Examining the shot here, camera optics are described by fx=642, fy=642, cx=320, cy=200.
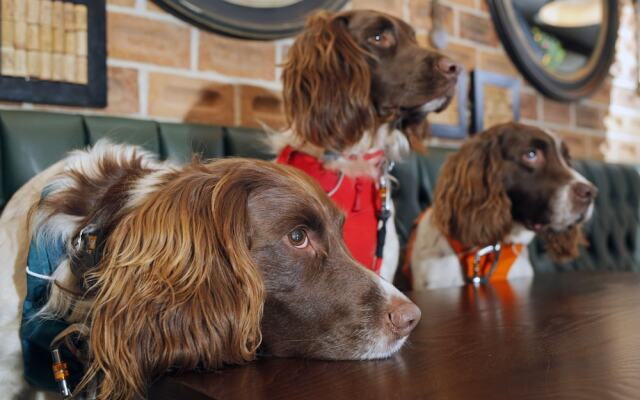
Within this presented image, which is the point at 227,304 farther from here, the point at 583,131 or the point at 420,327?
the point at 583,131

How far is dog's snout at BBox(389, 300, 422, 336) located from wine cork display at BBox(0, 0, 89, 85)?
1.60 m

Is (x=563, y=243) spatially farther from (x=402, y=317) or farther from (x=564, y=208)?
(x=402, y=317)

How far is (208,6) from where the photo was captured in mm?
2496

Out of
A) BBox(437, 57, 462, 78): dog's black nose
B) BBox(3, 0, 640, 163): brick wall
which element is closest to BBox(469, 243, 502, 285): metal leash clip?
BBox(437, 57, 462, 78): dog's black nose

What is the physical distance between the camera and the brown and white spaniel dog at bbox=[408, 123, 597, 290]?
2451 mm

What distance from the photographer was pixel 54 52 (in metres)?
2.19

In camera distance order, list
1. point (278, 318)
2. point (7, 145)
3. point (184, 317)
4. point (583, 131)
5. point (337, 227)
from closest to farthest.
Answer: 1. point (184, 317)
2. point (278, 318)
3. point (337, 227)
4. point (7, 145)
5. point (583, 131)

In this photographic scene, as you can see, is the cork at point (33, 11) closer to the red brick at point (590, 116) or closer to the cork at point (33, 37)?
the cork at point (33, 37)

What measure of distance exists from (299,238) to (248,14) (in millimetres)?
1714

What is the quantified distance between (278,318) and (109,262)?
296mm

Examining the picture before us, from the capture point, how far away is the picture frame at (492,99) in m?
3.64

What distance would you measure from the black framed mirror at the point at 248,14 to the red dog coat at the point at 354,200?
687mm

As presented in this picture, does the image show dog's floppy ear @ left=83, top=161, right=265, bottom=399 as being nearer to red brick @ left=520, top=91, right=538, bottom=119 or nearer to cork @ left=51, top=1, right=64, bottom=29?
cork @ left=51, top=1, right=64, bottom=29

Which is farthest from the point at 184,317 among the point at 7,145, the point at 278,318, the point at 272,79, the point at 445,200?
the point at 272,79
